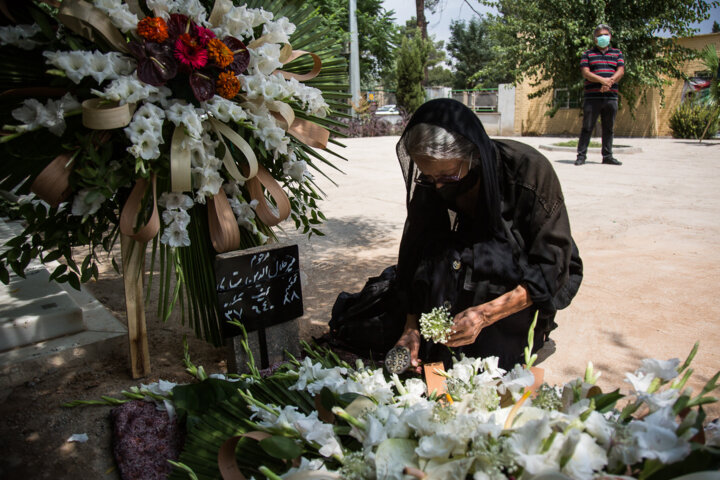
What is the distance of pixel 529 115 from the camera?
53.9ft

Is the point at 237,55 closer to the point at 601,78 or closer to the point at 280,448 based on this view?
the point at 280,448

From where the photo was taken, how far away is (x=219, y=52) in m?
1.66

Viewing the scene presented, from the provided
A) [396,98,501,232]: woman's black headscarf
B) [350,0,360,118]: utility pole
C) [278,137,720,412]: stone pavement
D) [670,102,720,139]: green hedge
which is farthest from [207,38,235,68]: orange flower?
[670,102,720,139]: green hedge

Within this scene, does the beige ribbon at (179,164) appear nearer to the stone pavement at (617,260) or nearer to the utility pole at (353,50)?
the stone pavement at (617,260)

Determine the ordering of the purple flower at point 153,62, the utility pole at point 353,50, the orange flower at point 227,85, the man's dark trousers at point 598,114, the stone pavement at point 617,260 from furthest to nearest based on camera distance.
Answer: the utility pole at point 353,50 → the man's dark trousers at point 598,114 → the stone pavement at point 617,260 → the orange flower at point 227,85 → the purple flower at point 153,62

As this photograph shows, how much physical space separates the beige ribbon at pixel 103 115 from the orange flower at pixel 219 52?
0.32 m

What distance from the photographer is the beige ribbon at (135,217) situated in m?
1.62

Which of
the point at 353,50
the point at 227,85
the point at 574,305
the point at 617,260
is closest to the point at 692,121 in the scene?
the point at 353,50

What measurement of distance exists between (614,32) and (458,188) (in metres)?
10.8

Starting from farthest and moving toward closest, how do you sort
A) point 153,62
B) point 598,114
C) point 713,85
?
1. point 713,85
2. point 598,114
3. point 153,62

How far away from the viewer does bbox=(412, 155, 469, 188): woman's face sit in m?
1.72

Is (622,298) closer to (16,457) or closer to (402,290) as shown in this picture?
(402,290)

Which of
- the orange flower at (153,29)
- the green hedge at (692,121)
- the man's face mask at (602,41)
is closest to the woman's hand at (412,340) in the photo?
the orange flower at (153,29)

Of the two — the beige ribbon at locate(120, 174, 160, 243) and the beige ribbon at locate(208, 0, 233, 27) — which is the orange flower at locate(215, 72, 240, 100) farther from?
the beige ribbon at locate(120, 174, 160, 243)
